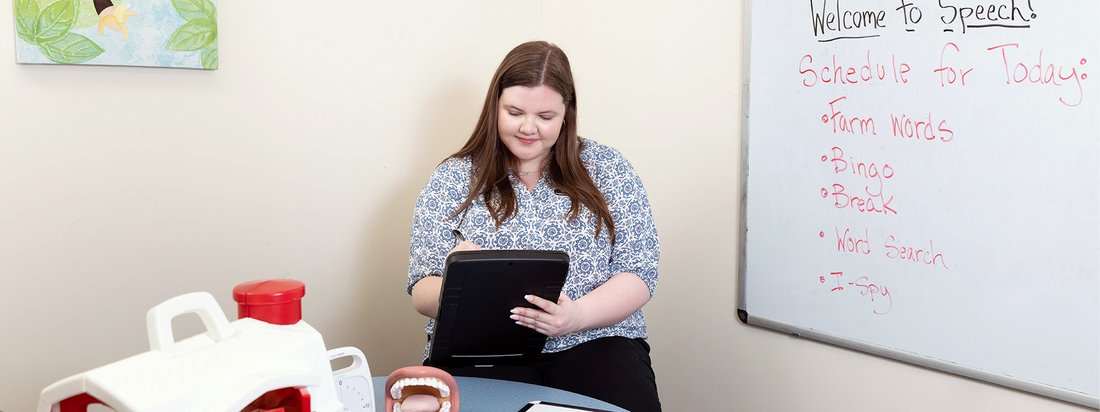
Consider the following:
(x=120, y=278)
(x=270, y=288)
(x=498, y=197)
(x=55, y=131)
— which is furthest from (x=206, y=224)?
(x=270, y=288)

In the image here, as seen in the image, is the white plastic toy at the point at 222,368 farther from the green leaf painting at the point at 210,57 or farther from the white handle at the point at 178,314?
the green leaf painting at the point at 210,57

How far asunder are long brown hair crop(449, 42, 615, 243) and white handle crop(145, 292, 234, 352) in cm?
94

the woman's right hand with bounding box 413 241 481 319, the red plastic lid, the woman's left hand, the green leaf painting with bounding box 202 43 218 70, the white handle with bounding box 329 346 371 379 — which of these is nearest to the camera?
the red plastic lid

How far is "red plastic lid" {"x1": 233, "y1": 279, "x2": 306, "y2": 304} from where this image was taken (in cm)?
93

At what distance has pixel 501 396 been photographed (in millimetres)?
1327

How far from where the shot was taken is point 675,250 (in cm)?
225

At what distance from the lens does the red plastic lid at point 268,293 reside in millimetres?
931

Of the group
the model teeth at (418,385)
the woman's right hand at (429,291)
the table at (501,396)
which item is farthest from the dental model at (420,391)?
the woman's right hand at (429,291)

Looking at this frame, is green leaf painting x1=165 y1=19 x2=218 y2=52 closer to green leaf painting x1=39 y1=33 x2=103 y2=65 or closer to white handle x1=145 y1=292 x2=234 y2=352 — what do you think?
green leaf painting x1=39 y1=33 x2=103 y2=65

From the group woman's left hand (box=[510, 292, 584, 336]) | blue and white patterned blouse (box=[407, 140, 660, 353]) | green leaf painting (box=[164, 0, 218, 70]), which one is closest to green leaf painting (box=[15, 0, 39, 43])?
green leaf painting (box=[164, 0, 218, 70])

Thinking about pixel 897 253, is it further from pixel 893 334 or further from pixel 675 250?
pixel 675 250

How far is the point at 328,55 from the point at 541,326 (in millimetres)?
913

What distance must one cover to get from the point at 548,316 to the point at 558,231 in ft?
1.13

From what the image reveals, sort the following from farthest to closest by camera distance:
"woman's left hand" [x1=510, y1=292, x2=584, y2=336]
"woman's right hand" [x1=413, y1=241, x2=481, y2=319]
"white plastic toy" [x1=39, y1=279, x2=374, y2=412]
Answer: "woman's right hand" [x1=413, y1=241, x2=481, y2=319], "woman's left hand" [x1=510, y1=292, x2=584, y2=336], "white plastic toy" [x1=39, y1=279, x2=374, y2=412]
